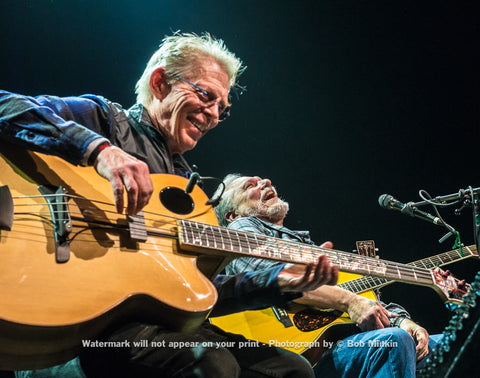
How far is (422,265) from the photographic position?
3.80 m

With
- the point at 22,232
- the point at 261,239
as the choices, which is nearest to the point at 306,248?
the point at 261,239

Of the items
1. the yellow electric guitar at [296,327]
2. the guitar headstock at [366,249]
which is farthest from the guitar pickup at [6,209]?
the guitar headstock at [366,249]

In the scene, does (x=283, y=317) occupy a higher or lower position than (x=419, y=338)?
lower

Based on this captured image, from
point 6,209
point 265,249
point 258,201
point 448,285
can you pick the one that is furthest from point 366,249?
point 6,209

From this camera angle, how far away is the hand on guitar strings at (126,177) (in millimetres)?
1440

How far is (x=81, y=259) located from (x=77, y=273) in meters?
0.06

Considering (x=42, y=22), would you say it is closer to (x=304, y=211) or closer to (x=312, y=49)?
(x=312, y=49)

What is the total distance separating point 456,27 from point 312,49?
6.11ft

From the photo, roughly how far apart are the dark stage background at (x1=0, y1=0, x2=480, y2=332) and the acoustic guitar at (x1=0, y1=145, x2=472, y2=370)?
11.0 feet

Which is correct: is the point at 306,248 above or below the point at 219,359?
above

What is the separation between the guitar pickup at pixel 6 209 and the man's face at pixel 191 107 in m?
1.14

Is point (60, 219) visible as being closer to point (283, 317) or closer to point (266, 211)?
point (283, 317)

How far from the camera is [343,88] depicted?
5.40m

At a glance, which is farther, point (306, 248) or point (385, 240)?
point (385, 240)
